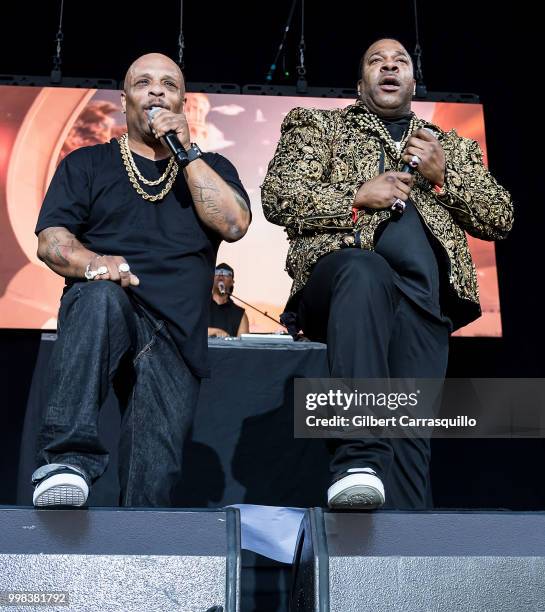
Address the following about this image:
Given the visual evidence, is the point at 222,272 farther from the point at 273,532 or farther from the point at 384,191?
the point at 384,191

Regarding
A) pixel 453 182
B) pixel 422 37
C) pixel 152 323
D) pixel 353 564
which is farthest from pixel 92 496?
pixel 422 37

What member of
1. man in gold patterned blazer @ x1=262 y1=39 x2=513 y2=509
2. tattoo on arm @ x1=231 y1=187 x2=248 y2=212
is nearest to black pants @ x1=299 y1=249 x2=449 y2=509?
man in gold patterned blazer @ x1=262 y1=39 x2=513 y2=509

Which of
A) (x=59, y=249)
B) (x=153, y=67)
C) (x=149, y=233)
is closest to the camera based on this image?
(x=59, y=249)

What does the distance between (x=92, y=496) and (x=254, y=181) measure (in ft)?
8.90

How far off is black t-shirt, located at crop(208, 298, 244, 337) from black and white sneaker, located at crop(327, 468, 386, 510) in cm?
326

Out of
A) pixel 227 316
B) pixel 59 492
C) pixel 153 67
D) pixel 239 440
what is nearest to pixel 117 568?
pixel 59 492

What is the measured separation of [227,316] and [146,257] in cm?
284

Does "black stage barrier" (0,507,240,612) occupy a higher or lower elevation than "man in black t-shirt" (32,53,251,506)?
lower

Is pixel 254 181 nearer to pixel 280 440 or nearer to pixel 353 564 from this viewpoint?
pixel 280 440

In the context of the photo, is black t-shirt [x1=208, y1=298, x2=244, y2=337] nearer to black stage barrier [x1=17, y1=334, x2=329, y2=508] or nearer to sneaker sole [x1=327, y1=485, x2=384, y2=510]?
black stage barrier [x1=17, y1=334, x2=329, y2=508]

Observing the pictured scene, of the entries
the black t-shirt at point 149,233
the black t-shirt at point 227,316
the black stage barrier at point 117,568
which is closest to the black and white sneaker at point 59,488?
the black stage barrier at point 117,568

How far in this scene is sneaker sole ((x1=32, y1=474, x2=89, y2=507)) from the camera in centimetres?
142

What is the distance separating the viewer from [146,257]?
Result: 77.8 inches

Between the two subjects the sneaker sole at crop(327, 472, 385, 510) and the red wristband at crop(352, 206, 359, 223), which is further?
the red wristband at crop(352, 206, 359, 223)
